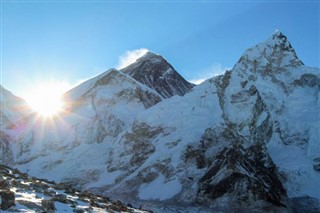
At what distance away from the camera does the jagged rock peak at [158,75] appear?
176375 millimetres

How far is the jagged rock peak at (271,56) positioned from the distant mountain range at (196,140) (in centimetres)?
30

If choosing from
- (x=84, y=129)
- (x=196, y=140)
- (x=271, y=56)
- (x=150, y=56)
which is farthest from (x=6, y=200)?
(x=150, y=56)

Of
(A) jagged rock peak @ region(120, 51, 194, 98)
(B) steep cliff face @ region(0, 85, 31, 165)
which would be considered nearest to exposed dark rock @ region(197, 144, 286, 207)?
(B) steep cliff face @ region(0, 85, 31, 165)

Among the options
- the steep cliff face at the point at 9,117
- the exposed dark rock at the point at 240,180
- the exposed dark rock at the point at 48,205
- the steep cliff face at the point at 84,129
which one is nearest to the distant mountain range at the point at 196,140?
the exposed dark rock at the point at 240,180

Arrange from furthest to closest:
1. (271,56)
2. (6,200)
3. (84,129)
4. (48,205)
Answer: (84,129), (271,56), (48,205), (6,200)

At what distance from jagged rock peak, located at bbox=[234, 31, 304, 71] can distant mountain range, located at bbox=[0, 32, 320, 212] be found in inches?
11.8

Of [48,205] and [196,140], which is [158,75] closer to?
[196,140]

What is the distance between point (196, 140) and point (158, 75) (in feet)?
283

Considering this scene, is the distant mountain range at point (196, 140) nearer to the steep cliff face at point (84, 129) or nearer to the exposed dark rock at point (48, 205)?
the steep cliff face at point (84, 129)

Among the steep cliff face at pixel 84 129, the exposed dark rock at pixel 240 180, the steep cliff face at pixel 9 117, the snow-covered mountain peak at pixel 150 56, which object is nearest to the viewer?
the exposed dark rock at pixel 240 180

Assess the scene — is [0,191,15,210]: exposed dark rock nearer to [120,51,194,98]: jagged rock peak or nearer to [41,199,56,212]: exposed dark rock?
[41,199,56,212]: exposed dark rock

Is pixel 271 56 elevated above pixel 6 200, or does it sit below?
above

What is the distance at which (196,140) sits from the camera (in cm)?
9769

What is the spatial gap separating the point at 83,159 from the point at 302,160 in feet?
181
